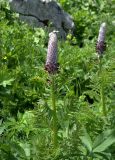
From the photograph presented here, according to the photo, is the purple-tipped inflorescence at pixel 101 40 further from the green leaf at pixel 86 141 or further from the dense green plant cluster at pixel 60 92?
the green leaf at pixel 86 141

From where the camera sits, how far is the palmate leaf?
2453 millimetres

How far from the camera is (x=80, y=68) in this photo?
5.28m

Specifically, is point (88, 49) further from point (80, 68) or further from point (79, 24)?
point (79, 24)

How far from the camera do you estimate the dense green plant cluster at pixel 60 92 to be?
249cm

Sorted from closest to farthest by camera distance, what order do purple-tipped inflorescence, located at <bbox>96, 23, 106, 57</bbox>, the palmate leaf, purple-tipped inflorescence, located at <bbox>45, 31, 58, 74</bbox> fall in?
purple-tipped inflorescence, located at <bbox>45, 31, 58, 74</bbox> → the palmate leaf → purple-tipped inflorescence, located at <bbox>96, 23, 106, 57</bbox>

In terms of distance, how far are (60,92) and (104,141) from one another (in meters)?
1.98

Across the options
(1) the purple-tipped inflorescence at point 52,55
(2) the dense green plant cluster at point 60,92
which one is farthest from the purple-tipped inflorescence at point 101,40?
(1) the purple-tipped inflorescence at point 52,55

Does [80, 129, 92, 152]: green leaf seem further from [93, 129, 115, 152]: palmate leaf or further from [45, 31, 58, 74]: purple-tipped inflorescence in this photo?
[45, 31, 58, 74]: purple-tipped inflorescence

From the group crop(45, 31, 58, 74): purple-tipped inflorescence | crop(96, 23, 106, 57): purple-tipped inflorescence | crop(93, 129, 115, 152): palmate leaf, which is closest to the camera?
crop(45, 31, 58, 74): purple-tipped inflorescence

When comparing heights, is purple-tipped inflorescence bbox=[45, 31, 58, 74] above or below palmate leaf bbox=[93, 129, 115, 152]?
above

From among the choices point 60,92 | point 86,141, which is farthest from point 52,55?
point 60,92

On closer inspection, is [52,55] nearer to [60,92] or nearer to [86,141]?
[86,141]

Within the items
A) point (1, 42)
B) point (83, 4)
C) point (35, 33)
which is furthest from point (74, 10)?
point (1, 42)

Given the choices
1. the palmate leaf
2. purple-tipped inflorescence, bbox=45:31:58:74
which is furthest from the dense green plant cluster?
purple-tipped inflorescence, bbox=45:31:58:74
